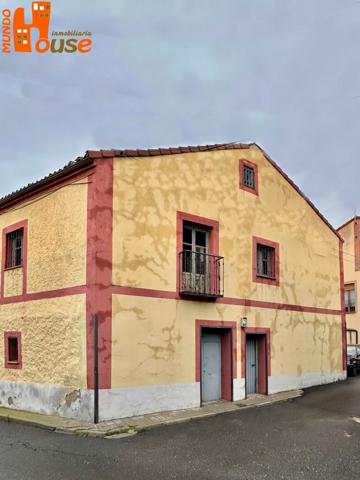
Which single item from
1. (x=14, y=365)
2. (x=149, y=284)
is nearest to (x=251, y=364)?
(x=149, y=284)

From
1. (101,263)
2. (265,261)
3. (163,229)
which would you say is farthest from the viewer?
(265,261)

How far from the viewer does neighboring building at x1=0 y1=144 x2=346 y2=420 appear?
1111 centimetres

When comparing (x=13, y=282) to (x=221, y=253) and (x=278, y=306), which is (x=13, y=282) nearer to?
(x=221, y=253)

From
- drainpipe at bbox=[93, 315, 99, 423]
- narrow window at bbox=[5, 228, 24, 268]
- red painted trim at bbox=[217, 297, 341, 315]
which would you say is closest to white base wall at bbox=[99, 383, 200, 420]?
drainpipe at bbox=[93, 315, 99, 423]

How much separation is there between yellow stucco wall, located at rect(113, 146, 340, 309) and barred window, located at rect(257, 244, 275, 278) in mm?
403

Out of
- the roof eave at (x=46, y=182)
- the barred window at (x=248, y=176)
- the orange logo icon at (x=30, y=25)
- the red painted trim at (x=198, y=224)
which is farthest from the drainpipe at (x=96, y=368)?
the barred window at (x=248, y=176)

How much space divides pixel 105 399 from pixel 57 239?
12.9 feet

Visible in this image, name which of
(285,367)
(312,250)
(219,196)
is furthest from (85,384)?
(312,250)

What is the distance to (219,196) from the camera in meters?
14.2

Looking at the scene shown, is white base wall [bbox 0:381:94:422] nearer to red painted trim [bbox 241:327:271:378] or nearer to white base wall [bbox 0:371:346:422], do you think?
white base wall [bbox 0:371:346:422]

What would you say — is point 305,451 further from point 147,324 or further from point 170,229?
point 170,229

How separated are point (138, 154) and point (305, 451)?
727 cm

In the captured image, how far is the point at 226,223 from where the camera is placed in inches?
563

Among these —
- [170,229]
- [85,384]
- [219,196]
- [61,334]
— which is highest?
[219,196]
